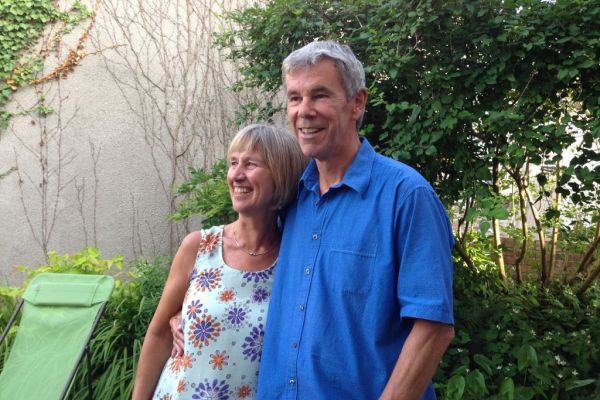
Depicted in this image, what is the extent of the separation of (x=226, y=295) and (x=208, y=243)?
0.23m

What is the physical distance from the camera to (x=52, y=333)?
3418 millimetres

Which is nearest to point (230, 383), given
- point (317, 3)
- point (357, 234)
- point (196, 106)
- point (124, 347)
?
point (357, 234)

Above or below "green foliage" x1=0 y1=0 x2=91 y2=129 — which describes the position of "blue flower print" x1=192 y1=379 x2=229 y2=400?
below

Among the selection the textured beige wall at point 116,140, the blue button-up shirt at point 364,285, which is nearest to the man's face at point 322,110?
the blue button-up shirt at point 364,285

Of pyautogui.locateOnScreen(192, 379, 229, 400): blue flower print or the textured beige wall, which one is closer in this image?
pyautogui.locateOnScreen(192, 379, 229, 400): blue flower print

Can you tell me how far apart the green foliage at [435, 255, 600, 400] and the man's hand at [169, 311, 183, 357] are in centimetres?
155

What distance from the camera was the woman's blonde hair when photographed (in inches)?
77.3

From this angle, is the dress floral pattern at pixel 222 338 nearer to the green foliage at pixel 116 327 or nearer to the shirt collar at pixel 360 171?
the shirt collar at pixel 360 171

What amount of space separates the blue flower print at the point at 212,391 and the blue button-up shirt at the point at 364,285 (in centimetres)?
25

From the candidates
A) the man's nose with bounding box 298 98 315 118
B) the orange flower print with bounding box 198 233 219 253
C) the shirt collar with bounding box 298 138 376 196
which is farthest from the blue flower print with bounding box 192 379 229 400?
the man's nose with bounding box 298 98 315 118

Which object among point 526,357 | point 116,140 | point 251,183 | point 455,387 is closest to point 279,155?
point 251,183

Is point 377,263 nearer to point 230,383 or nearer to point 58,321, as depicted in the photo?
point 230,383

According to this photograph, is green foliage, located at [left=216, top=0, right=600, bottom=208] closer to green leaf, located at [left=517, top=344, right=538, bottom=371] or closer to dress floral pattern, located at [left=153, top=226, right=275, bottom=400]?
green leaf, located at [left=517, top=344, right=538, bottom=371]

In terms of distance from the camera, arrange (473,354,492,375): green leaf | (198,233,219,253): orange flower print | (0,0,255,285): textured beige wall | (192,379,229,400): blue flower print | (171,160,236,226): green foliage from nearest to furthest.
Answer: (192,379,229,400): blue flower print → (198,233,219,253): orange flower print → (473,354,492,375): green leaf → (171,160,236,226): green foliage → (0,0,255,285): textured beige wall
